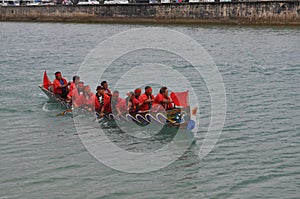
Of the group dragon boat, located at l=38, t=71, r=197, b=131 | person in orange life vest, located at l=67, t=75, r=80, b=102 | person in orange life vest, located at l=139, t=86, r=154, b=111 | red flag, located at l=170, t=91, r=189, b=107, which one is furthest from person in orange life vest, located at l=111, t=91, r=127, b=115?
person in orange life vest, located at l=67, t=75, r=80, b=102

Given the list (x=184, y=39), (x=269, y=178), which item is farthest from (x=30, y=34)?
(x=269, y=178)

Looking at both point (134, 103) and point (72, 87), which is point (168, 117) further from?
point (72, 87)

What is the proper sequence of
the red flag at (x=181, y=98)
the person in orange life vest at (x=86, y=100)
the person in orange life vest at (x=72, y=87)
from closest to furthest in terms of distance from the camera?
the red flag at (x=181, y=98) < the person in orange life vest at (x=86, y=100) < the person in orange life vest at (x=72, y=87)

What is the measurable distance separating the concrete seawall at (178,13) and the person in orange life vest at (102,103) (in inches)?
1462

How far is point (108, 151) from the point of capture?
17531 mm

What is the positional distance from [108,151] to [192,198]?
14.0 ft

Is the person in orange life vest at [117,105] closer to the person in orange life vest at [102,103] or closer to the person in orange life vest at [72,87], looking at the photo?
the person in orange life vest at [102,103]

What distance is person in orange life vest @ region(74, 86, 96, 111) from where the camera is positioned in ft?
70.3

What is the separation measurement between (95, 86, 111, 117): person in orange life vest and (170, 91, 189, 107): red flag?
2767mm

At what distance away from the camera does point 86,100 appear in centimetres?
2178

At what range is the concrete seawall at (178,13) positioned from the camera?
5488cm

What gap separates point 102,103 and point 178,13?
140 ft

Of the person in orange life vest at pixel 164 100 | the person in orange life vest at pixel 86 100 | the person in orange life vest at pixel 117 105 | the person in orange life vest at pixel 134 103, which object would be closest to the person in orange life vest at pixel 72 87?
the person in orange life vest at pixel 86 100

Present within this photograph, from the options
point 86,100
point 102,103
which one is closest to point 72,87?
point 86,100
